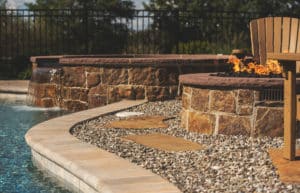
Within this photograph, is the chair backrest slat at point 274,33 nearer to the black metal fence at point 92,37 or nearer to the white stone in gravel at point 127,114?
the white stone in gravel at point 127,114

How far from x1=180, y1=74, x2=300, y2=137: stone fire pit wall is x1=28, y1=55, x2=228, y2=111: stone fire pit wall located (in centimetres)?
280

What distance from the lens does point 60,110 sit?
32.3 feet

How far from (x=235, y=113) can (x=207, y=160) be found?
1.25 meters

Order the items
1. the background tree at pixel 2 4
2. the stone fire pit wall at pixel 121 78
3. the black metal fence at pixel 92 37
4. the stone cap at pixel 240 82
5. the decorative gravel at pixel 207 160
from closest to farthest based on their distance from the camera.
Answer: the decorative gravel at pixel 207 160 < the stone cap at pixel 240 82 < the stone fire pit wall at pixel 121 78 < the black metal fence at pixel 92 37 < the background tree at pixel 2 4

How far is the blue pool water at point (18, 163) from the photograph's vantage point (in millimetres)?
4375

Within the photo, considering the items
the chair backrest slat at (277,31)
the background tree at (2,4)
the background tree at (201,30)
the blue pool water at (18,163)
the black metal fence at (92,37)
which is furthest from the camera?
the background tree at (2,4)

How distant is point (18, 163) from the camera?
5207mm

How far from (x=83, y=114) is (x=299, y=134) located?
9.22ft

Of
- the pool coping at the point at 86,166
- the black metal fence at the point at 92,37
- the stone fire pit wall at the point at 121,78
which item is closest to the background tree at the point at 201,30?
the black metal fence at the point at 92,37

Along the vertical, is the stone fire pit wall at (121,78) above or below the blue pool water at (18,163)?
above

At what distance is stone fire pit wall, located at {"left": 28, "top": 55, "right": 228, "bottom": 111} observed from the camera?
8.88 m

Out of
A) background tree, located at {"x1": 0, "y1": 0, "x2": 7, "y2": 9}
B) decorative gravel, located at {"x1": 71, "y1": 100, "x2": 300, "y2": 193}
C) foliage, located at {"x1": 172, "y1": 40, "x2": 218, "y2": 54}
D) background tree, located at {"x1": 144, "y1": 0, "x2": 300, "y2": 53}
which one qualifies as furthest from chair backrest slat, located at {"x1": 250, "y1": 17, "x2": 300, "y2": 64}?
background tree, located at {"x1": 0, "y1": 0, "x2": 7, "y2": 9}

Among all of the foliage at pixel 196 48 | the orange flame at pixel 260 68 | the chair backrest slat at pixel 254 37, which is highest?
the chair backrest slat at pixel 254 37

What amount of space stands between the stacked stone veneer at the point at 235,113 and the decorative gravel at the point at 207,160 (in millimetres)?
107
